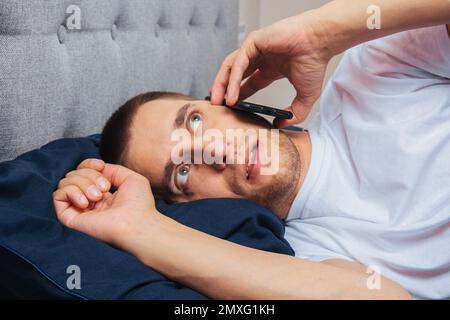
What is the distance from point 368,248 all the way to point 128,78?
71 cm

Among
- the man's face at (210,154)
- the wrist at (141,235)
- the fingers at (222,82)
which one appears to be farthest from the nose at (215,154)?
the wrist at (141,235)

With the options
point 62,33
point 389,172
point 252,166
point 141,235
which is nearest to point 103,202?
point 141,235

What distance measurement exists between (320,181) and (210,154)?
24cm

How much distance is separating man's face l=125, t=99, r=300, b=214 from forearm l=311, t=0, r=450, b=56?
0.22 meters

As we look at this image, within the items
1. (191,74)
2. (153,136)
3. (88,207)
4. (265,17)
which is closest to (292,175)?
(153,136)

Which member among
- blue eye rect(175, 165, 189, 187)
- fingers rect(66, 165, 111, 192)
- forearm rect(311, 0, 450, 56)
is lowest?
blue eye rect(175, 165, 189, 187)

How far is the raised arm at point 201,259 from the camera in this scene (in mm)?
648

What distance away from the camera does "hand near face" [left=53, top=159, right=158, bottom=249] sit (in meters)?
0.74

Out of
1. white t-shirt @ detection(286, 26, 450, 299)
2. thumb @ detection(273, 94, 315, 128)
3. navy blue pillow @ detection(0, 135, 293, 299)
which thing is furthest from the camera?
thumb @ detection(273, 94, 315, 128)

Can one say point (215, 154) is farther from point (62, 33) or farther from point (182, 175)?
point (62, 33)

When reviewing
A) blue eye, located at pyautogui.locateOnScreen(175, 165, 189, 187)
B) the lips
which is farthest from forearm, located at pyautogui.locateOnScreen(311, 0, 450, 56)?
blue eye, located at pyautogui.locateOnScreen(175, 165, 189, 187)

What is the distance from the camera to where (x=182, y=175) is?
97 cm

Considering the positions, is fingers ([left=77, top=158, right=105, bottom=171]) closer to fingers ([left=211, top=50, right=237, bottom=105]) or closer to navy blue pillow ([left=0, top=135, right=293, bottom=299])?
navy blue pillow ([left=0, top=135, right=293, bottom=299])

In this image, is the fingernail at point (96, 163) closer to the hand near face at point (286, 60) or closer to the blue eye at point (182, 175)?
the blue eye at point (182, 175)
